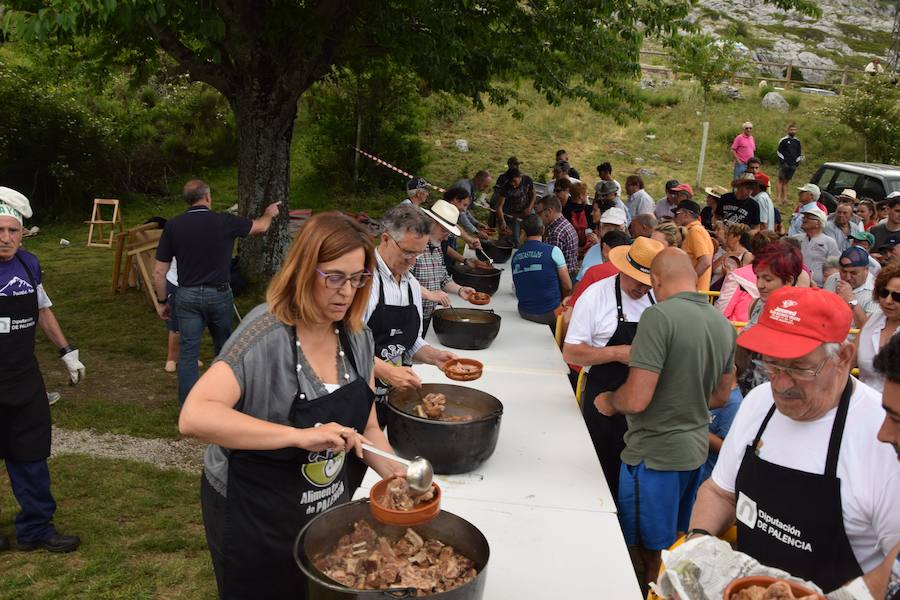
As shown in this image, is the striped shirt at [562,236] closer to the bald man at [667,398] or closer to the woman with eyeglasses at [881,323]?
the woman with eyeglasses at [881,323]

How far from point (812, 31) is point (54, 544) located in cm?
8659

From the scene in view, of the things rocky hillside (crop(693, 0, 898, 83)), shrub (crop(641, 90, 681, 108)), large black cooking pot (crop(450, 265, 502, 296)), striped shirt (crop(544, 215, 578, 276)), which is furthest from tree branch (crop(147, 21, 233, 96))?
rocky hillside (crop(693, 0, 898, 83))

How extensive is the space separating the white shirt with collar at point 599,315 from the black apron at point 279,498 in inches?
66.2

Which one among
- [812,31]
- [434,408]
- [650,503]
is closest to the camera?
[434,408]

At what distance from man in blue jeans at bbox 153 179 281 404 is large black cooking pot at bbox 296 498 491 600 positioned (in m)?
3.95

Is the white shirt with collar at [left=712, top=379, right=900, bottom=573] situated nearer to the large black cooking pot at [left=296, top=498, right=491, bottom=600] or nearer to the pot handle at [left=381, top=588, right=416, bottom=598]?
the large black cooking pot at [left=296, top=498, right=491, bottom=600]

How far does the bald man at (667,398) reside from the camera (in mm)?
3201

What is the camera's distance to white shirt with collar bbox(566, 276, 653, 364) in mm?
3768

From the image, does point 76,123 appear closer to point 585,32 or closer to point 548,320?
point 585,32

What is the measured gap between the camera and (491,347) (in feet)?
17.1

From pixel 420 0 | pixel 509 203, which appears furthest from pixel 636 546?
pixel 509 203

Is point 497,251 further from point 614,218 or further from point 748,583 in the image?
point 748,583

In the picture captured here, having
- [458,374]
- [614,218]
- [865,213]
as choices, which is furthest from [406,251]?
[865,213]

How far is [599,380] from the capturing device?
3898 millimetres
